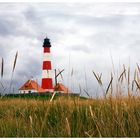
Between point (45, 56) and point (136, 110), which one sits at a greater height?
point (45, 56)

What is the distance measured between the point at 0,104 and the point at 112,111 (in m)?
2.88

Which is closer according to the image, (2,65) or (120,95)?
(2,65)

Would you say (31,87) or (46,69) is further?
(31,87)

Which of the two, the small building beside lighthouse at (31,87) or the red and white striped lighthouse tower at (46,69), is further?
the red and white striped lighthouse tower at (46,69)

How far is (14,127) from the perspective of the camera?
291cm

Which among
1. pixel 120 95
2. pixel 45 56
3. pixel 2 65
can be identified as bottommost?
pixel 120 95

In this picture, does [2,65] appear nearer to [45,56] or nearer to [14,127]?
[14,127]

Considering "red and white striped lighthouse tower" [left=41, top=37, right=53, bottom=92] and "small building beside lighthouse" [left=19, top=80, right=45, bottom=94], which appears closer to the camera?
"small building beside lighthouse" [left=19, top=80, right=45, bottom=94]

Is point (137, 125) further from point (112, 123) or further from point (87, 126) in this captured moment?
point (87, 126)

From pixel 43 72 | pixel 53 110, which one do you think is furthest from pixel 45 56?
pixel 53 110

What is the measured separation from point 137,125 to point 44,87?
16897mm

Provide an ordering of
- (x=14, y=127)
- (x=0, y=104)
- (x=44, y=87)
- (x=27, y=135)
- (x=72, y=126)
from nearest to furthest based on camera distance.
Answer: (x=27, y=135) → (x=72, y=126) → (x=14, y=127) → (x=0, y=104) → (x=44, y=87)

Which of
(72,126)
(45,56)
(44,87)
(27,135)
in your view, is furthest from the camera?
(45,56)

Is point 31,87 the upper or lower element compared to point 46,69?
lower
